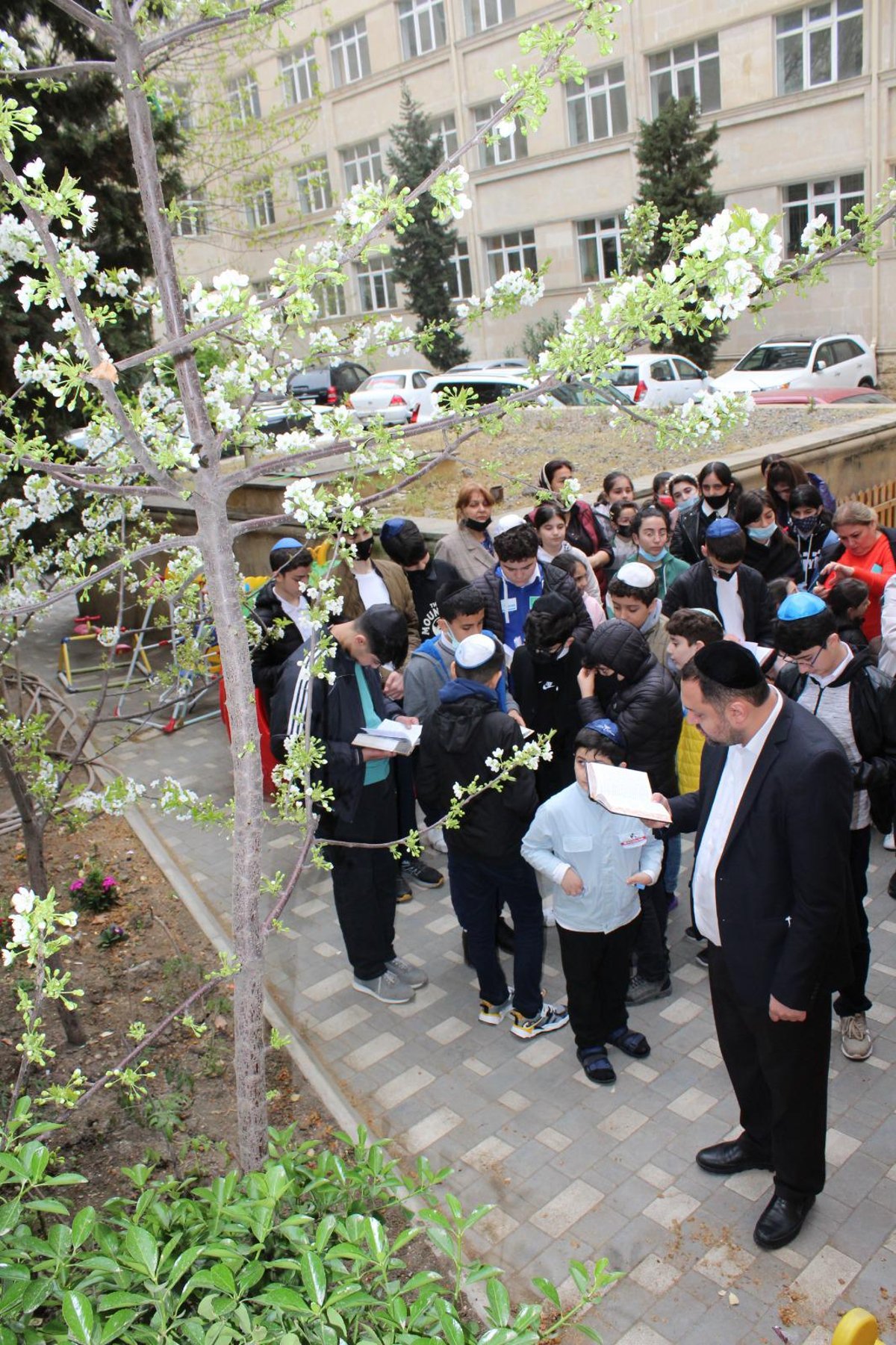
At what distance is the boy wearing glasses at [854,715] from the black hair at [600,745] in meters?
0.81

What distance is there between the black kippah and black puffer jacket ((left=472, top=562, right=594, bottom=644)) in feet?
8.44

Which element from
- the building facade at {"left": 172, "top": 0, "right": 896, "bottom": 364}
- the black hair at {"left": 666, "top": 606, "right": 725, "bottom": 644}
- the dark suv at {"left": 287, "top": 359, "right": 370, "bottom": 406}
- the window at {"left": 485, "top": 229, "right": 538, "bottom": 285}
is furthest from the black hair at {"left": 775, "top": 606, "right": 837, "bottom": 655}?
the window at {"left": 485, "top": 229, "right": 538, "bottom": 285}

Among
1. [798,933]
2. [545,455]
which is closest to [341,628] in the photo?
[798,933]

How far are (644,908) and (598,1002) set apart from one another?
1.81 ft

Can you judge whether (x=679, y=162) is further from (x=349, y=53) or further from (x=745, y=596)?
(x=745, y=596)

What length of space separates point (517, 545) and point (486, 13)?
32.8 metres

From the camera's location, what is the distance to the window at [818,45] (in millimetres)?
25453

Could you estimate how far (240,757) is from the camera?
125 inches

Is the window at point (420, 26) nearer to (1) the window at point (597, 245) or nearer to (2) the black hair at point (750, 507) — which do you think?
(1) the window at point (597, 245)

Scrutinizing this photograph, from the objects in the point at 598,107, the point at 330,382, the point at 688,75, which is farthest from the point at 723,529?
the point at 598,107

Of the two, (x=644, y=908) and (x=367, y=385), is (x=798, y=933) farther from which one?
(x=367, y=385)

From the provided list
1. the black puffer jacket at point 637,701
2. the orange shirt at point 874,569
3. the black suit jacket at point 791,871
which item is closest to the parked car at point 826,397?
the orange shirt at point 874,569

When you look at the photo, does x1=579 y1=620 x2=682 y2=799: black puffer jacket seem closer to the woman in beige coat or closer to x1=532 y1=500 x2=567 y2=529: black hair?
x1=532 y1=500 x2=567 y2=529: black hair

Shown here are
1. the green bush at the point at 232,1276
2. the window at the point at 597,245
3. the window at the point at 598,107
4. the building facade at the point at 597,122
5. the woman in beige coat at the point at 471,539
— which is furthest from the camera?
the window at the point at 597,245
